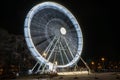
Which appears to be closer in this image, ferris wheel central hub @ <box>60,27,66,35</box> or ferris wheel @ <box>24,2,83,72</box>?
ferris wheel @ <box>24,2,83,72</box>

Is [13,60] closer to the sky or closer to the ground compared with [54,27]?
closer to the ground

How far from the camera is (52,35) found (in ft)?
186

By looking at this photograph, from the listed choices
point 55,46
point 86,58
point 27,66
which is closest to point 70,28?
point 55,46

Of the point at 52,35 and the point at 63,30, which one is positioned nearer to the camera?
the point at 52,35

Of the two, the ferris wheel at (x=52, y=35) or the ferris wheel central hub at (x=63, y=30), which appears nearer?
the ferris wheel at (x=52, y=35)

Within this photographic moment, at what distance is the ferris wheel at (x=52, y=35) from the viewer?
175 ft

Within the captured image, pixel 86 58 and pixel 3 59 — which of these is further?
pixel 86 58

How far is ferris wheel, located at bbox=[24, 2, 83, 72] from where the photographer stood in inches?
2103

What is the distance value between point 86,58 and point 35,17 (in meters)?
67.5

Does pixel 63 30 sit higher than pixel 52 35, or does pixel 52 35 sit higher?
pixel 63 30

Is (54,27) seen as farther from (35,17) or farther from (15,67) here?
(15,67)

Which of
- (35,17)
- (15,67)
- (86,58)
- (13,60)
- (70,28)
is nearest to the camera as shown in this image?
(35,17)

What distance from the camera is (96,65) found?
12800cm

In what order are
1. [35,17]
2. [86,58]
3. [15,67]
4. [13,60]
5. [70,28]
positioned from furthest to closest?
1. [86,58]
2. [15,67]
3. [13,60]
4. [70,28]
5. [35,17]
